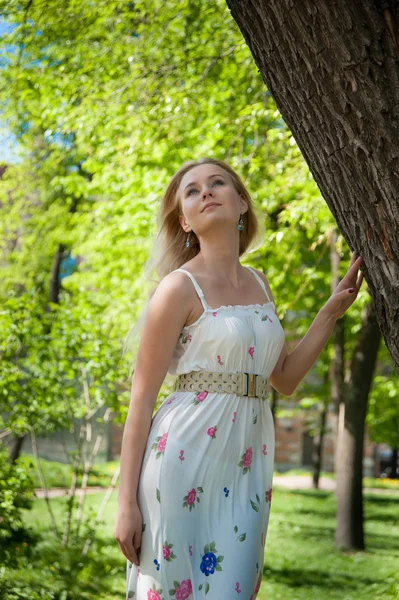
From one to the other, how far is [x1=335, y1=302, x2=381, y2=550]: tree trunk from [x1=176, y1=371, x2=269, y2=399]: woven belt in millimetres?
7638

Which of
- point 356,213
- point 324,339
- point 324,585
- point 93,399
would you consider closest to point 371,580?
point 324,585

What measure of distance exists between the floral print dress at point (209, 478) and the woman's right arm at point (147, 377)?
35 millimetres

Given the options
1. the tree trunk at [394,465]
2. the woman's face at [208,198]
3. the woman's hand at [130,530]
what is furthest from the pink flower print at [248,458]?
the tree trunk at [394,465]

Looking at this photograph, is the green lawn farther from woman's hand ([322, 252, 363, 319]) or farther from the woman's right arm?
the woman's right arm

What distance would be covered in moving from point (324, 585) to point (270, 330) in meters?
6.35

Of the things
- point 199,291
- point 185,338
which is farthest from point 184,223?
point 185,338

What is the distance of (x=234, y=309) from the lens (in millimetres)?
2559

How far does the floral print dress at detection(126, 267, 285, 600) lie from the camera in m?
2.32

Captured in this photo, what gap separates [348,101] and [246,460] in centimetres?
111

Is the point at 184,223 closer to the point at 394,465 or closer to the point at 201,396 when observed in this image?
the point at 201,396

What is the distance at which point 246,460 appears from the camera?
244cm

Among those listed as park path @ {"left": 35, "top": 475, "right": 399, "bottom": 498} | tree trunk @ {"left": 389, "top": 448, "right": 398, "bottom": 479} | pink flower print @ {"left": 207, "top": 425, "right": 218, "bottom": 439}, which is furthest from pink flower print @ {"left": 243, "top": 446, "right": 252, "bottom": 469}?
tree trunk @ {"left": 389, "top": 448, "right": 398, "bottom": 479}

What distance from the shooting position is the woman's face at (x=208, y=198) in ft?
8.89

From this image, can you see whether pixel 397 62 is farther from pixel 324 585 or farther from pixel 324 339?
pixel 324 585
